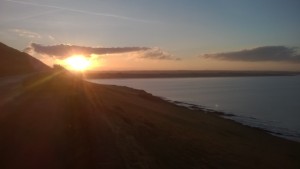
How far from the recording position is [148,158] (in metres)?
14.2

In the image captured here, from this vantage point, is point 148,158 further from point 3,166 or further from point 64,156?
point 3,166

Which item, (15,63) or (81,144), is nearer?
(81,144)

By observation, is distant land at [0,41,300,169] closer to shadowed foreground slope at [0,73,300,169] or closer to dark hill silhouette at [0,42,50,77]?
shadowed foreground slope at [0,73,300,169]

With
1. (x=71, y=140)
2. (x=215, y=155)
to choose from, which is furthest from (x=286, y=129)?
(x=71, y=140)

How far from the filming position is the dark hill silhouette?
197 ft

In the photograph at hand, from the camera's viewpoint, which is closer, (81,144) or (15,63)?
(81,144)

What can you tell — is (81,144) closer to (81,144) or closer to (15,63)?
(81,144)

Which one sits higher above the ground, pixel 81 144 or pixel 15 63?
pixel 15 63

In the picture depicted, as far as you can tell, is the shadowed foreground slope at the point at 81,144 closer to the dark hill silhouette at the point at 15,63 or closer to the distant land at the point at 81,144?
the distant land at the point at 81,144

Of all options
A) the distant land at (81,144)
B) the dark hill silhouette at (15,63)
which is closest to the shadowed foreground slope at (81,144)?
the distant land at (81,144)

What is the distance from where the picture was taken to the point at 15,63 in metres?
65.6

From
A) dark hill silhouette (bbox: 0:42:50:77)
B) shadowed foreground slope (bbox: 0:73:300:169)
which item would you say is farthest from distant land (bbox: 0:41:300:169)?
dark hill silhouette (bbox: 0:42:50:77)

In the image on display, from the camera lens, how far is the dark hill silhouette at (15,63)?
60059 mm

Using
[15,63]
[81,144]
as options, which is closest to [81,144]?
[81,144]
